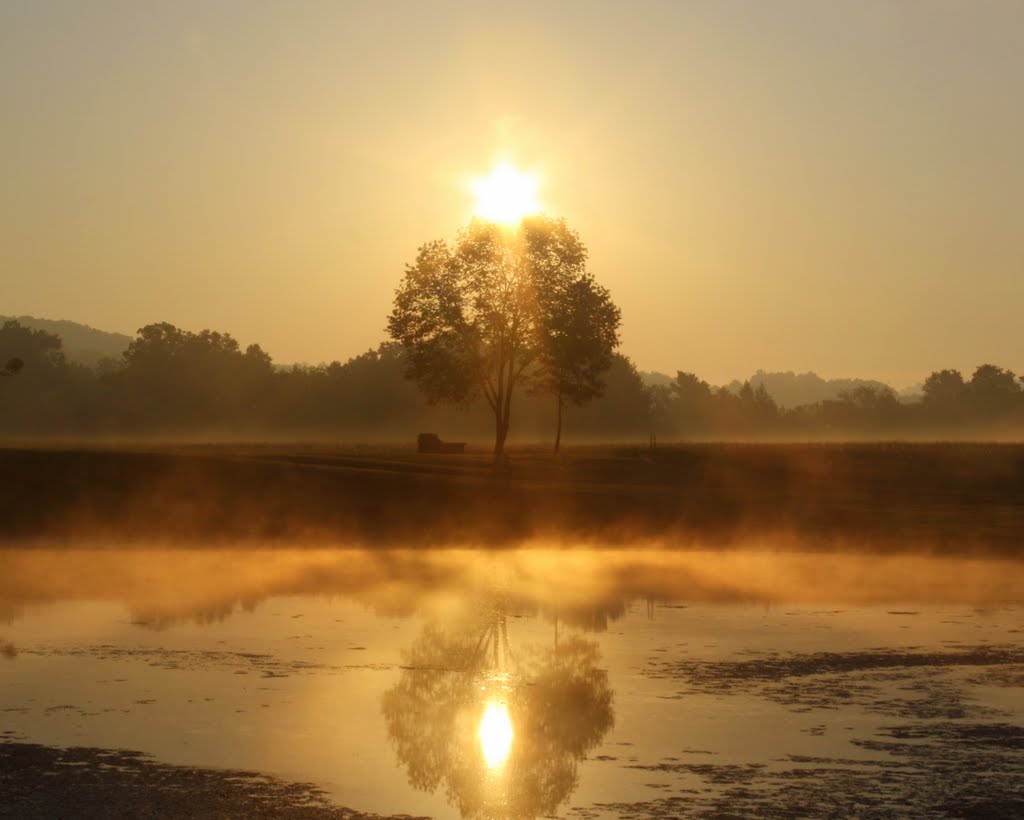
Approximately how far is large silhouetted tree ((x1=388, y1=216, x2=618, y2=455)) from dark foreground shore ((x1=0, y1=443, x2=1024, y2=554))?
16006 mm

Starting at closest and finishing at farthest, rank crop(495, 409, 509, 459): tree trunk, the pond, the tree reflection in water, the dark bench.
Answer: the pond → the tree reflection in water → crop(495, 409, 509, 459): tree trunk → the dark bench

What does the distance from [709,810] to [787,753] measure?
84.5 inches

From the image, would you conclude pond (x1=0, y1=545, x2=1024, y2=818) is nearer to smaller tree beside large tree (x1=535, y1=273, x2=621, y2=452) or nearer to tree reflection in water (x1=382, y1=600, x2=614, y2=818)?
tree reflection in water (x1=382, y1=600, x2=614, y2=818)

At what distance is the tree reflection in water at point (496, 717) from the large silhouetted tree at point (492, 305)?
60.1 m

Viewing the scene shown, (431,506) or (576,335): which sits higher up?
(576,335)

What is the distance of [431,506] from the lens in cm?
4453

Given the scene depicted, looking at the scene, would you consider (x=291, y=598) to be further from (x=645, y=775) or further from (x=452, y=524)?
(x=452, y=524)

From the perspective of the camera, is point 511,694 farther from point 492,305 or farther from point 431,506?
point 492,305

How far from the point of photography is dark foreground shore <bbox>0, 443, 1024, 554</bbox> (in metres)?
37.8

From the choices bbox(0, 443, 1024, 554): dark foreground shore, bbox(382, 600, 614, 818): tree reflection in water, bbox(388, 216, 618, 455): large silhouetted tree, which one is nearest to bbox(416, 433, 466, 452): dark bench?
bbox(388, 216, 618, 455): large silhouetted tree

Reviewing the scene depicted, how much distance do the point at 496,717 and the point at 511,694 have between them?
4.03 ft

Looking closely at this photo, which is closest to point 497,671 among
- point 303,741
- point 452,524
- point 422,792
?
point 303,741

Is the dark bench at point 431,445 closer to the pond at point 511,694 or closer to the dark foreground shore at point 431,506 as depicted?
the dark foreground shore at point 431,506

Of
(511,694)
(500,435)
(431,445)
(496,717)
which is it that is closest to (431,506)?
(511,694)
